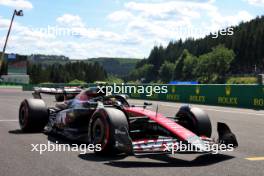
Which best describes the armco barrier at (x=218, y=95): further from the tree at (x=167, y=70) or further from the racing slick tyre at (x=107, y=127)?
the tree at (x=167, y=70)

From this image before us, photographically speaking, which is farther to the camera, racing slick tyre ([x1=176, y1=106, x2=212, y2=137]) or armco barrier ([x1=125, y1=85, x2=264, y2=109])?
armco barrier ([x1=125, y1=85, x2=264, y2=109])

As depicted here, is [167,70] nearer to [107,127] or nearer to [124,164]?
[107,127]

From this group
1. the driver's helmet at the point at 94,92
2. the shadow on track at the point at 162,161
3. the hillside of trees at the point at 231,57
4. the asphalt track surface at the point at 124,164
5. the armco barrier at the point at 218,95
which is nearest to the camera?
the asphalt track surface at the point at 124,164

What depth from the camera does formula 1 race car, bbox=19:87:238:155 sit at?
6.43 metres

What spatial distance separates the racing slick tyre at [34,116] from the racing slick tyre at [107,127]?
2.79 meters

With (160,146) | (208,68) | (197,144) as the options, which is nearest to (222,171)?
Answer: (197,144)

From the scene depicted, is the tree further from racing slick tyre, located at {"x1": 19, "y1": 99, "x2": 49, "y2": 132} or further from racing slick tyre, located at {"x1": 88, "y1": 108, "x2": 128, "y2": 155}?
racing slick tyre, located at {"x1": 88, "y1": 108, "x2": 128, "y2": 155}

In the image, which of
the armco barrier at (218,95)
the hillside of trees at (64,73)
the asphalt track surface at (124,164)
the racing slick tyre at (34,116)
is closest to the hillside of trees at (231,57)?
the hillside of trees at (64,73)

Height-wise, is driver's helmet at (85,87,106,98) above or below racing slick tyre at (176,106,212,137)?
above

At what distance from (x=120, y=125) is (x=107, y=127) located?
218 millimetres

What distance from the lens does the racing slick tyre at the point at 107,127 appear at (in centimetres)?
657

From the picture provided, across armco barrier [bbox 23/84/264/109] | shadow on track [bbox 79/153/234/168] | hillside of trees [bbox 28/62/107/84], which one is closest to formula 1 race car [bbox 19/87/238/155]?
shadow on track [bbox 79/153/234/168]

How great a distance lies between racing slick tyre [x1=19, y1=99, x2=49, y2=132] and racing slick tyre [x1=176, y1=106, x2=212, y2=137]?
315 centimetres

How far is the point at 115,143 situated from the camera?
6.57m
